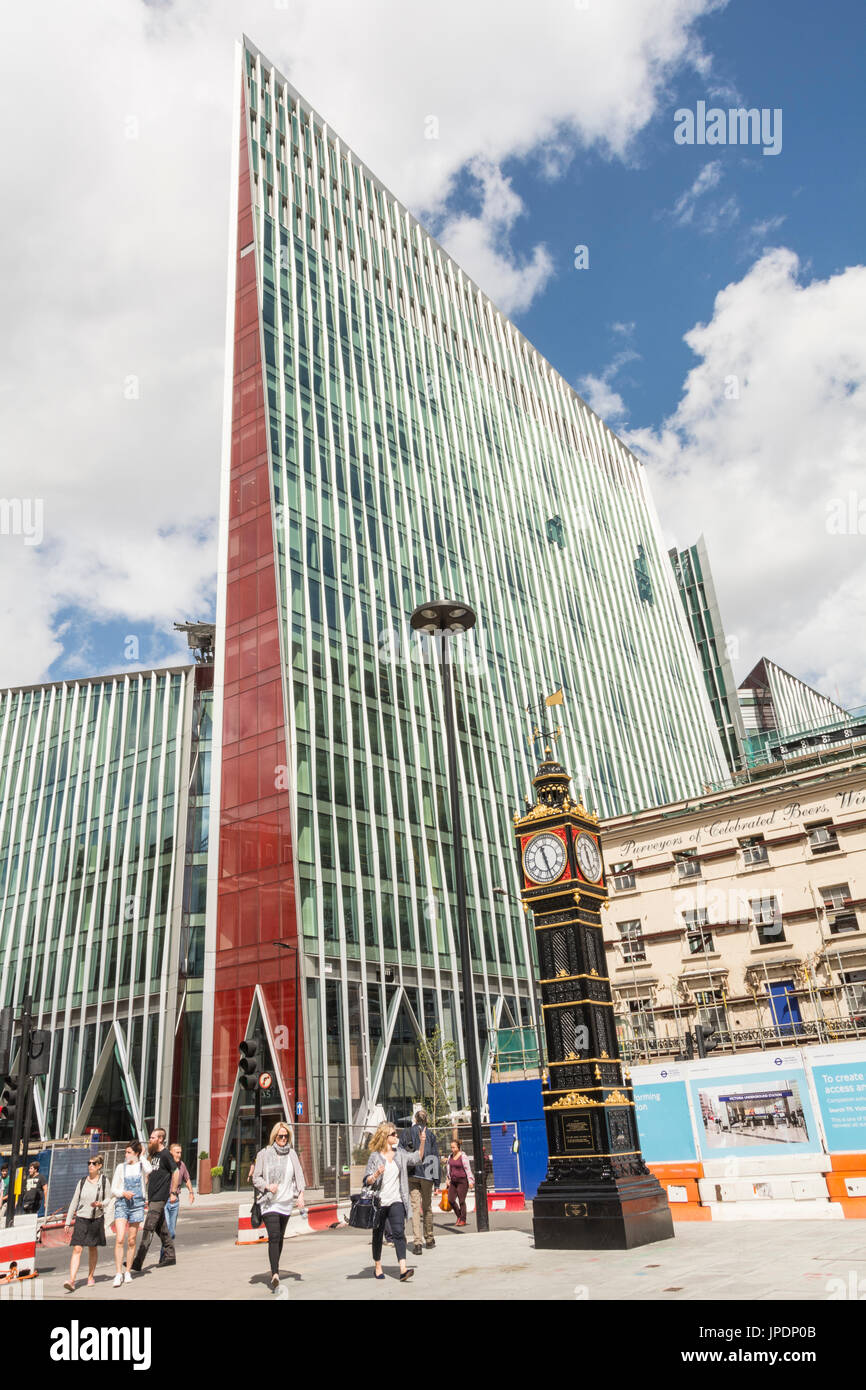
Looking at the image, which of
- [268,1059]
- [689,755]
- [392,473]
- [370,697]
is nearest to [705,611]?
[689,755]

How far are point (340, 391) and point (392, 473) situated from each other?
5597 mm

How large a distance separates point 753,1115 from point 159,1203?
33.7 feet

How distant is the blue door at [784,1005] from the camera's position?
3303 centimetres

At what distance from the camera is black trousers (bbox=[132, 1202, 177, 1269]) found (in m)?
13.6

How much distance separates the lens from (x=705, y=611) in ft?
335

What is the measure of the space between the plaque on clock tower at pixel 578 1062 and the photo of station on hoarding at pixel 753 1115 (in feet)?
11.3

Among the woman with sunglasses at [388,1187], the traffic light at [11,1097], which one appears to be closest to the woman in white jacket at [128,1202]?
the woman with sunglasses at [388,1187]

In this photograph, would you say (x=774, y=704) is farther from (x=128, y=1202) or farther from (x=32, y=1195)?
(x=128, y=1202)

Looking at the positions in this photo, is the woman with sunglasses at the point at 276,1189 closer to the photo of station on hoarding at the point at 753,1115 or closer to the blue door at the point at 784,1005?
the photo of station on hoarding at the point at 753,1115

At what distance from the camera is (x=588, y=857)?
53.4ft

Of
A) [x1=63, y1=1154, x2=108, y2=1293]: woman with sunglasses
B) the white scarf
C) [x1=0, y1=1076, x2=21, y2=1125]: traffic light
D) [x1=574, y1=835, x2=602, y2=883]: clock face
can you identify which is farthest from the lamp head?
[x1=0, y1=1076, x2=21, y2=1125]: traffic light

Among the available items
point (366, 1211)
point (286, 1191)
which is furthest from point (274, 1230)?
point (366, 1211)

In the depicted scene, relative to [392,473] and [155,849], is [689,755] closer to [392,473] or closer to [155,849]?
[392,473]

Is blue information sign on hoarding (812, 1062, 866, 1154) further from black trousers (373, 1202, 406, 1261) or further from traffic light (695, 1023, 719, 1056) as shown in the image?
traffic light (695, 1023, 719, 1056)
